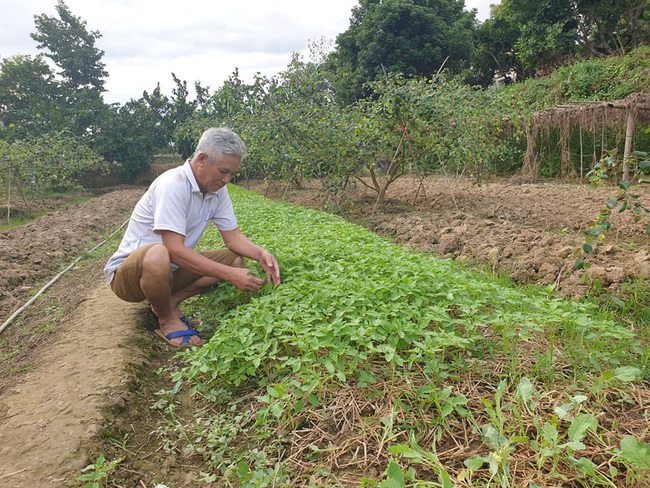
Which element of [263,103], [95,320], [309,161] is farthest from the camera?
[263,103]

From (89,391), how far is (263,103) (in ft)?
26.0

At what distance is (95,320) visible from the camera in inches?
144

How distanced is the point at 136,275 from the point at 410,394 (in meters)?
2.20

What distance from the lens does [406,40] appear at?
77.7ft

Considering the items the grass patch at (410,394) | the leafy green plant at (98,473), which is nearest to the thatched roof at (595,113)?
the grass patch at (410,394)

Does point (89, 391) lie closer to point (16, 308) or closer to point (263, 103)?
point (16, 308)

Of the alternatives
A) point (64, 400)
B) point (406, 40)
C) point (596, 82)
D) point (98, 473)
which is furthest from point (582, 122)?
point (406, 40)

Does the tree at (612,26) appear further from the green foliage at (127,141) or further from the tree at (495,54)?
the green foliage at (127,141)

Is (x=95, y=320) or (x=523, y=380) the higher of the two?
(x=523, y=380)

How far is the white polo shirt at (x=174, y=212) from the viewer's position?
2.99 m

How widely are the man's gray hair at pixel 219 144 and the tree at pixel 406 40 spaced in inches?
842

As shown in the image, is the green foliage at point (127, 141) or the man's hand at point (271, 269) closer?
the man's hand at point (271, 269)

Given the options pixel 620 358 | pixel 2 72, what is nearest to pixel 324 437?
pixel 620 358

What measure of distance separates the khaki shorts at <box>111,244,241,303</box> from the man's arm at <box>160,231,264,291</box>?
8.5 inches
